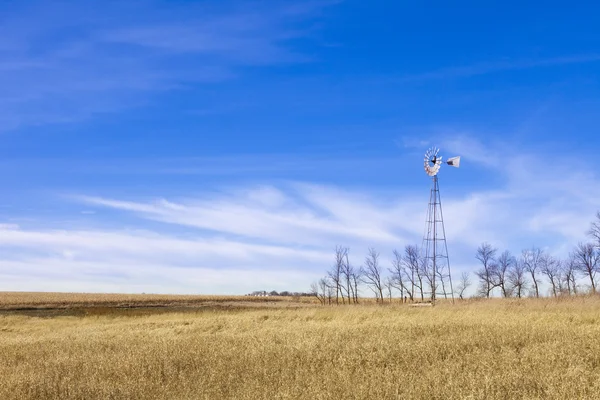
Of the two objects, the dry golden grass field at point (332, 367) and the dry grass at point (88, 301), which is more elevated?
the dry grass at point (88, 301)

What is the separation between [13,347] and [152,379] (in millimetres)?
9431

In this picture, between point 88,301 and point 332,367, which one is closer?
point 332,367

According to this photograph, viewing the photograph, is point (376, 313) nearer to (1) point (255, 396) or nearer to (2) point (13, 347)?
(2) point (13, 347)

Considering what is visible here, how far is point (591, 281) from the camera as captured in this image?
63469mm

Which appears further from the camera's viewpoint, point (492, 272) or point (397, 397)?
point (492, 272)

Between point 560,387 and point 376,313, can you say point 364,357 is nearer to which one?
point 560,387

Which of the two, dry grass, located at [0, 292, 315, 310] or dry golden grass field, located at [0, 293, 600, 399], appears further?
dry grass, located at [0, 292, 315, 310]

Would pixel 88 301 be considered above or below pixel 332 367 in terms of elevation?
above

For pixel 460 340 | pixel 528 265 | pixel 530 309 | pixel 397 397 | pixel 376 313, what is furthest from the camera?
pixel 528 265

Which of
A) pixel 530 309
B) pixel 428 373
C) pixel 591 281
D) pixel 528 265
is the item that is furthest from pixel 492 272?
pixel 428 373

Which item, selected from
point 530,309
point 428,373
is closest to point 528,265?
point 530,309

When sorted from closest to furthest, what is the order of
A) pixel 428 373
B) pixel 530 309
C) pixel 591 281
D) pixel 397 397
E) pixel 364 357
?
pixel 397 397 < pixel 428 373 < pixel 364 357 < pixel 530 309 < pixel 591 281

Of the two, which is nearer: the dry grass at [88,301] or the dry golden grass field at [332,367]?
the dry golden grass field at [332,367]

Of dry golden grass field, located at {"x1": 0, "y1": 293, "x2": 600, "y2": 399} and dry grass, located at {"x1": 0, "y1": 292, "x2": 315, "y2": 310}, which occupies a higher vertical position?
dry grass, located at {"x1": 0, "y1": 292, "x2": 315, "y2": 310}
